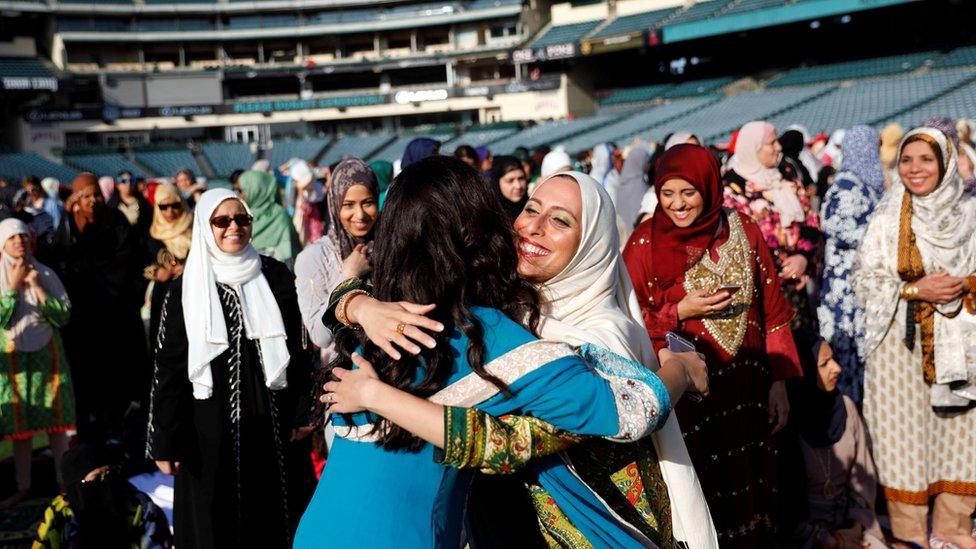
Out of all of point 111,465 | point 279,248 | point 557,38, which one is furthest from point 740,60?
point 111,465

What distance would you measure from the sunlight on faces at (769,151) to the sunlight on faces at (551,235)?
9.27 ft

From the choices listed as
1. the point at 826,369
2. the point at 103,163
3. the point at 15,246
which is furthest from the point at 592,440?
the point at 103,163

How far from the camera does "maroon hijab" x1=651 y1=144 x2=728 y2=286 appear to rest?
312 cm

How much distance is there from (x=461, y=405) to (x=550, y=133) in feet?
103

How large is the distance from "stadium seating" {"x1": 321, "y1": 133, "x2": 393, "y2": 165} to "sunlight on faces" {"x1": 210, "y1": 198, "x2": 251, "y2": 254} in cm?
3434

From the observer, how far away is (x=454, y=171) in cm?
173

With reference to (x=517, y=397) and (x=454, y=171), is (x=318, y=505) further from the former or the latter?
(x=454, y=171)

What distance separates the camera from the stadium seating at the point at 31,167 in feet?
110

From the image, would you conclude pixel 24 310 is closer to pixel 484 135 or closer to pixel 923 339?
pixel 923 339

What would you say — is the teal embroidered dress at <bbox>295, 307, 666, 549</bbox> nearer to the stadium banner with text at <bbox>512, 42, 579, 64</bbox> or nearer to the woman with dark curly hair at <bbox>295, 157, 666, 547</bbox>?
the woman with dark curly hair at <bbox>295, 157, 666, 547</bbox>

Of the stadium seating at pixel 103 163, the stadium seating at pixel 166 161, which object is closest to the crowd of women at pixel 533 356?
the stadium seating at pixel 103 163

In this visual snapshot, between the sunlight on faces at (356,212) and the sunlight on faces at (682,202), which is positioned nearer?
the sunlight on faces at (682,202)

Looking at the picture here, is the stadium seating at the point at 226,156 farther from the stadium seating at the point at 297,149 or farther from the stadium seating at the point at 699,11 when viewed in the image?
the stadium seating at the point at 699,11

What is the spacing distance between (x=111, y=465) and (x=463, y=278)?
8.88ft
